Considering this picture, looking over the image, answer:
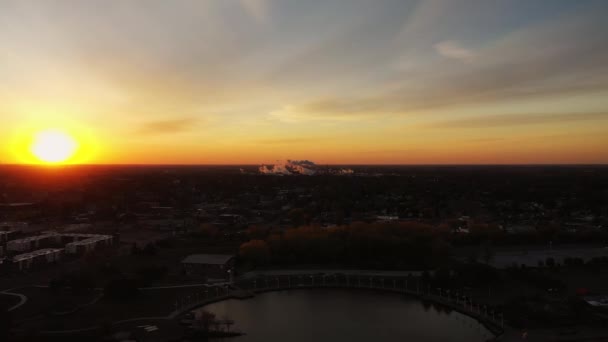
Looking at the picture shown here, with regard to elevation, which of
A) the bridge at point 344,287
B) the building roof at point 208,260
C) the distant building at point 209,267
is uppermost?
the building roof at point 208,260

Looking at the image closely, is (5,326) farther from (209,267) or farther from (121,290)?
(209,267)

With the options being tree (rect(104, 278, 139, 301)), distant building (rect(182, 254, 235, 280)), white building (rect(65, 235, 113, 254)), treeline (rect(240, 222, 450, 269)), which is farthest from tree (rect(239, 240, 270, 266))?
white building (rect(65, 235, 113, 254))

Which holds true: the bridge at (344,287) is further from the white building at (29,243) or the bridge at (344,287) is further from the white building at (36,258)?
the white building at (29,243)

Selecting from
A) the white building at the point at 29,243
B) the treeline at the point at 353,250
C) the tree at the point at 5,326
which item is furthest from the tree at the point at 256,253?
the white building at the point at 29,243

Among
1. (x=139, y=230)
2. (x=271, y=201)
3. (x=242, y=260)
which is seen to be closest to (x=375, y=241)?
(x=242, y=260)

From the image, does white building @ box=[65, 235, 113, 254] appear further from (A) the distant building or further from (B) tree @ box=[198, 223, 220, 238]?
(A) the distant building

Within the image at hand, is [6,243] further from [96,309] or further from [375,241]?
[375,241]
